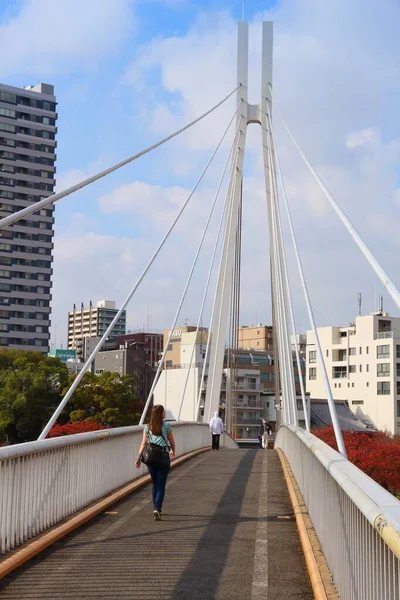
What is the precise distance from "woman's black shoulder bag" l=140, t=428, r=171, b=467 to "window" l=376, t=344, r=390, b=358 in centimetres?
8390

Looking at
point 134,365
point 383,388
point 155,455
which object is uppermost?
point 134,365

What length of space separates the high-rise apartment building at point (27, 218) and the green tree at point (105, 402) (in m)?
44.6

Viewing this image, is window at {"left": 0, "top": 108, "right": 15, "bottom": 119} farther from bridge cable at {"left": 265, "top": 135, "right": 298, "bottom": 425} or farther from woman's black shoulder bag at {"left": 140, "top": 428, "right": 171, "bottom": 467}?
woman's black shoulder bag at {"left": 140, "top": 428, "right": 171, "bottom": 467}

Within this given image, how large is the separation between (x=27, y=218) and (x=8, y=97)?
18.8 metres

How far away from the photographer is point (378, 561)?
4691 millimetres

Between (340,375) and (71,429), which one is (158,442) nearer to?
(71,429)

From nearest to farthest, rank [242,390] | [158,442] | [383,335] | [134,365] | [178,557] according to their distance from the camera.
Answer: [178,557], [158,442], [383,335], [242,390], [134,365]

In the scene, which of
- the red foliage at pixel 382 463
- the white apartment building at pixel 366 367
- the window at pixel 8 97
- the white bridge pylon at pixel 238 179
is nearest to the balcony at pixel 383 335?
the white apartment building at pixel 366 367

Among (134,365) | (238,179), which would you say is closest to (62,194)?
(238,179)

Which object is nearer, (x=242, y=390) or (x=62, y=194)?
(x=62, y=194)

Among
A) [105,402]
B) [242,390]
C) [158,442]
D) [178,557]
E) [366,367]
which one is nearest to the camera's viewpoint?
[178,557]

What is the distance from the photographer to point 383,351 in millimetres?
92938

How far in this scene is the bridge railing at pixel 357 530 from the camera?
172 inches

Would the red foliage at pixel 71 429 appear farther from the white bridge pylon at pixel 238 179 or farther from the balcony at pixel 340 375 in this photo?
the balcony at pixel 340 375
